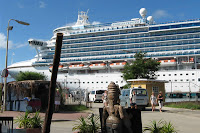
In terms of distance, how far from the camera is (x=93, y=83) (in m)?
47.1

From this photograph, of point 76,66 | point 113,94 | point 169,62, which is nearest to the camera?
point 113,94

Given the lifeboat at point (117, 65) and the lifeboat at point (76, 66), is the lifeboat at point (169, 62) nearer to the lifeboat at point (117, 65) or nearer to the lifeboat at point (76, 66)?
the lifeboat at point (117, 65)

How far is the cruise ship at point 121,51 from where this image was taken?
148 feet

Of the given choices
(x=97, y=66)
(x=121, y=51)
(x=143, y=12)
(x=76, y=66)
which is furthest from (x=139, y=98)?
(x=143, y=12)

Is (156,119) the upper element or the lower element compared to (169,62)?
lower

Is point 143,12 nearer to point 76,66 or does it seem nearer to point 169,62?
point 169,62

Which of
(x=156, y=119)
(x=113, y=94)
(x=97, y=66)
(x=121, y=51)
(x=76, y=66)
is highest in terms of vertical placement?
(x=121, y=51)

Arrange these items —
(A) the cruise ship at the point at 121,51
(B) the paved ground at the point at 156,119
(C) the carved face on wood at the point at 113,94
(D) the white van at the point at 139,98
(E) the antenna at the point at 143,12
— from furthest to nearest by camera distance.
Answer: (E) the antenna at the point at 143,12 → (A) the cruise ship at the point at 121,51 → (D) the white van at the point at 139,98 → (B) the paved ground at the point at 156,119 → (C) the carved face on wood at the point at 113,94

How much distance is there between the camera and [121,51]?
51531 mm

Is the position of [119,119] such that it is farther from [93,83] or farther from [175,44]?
[175,44]

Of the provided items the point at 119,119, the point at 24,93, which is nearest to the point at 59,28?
the point at 24,93

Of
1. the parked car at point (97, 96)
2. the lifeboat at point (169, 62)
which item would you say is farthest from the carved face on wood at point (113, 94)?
the lifeboat at point (169, 62)

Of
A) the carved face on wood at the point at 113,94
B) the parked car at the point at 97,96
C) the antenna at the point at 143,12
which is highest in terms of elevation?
the antenna at the point at 143,12

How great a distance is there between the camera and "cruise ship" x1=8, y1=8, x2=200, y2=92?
4509 cm
